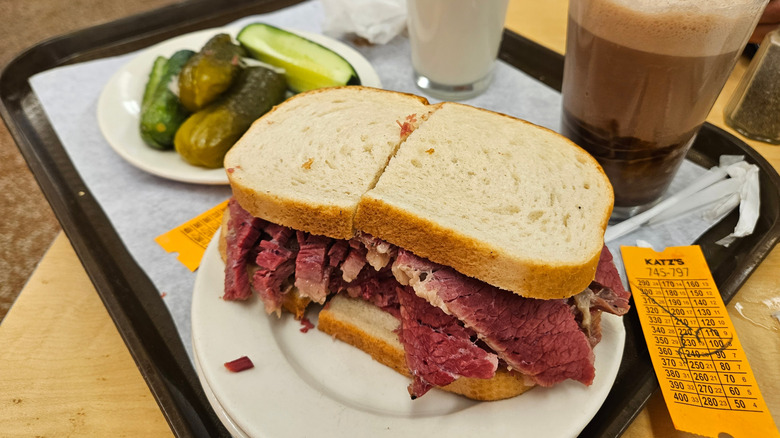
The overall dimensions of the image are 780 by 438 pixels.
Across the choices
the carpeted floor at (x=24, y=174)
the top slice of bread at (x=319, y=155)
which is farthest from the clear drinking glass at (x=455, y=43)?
the carpeted floor at (x=24, y=174)

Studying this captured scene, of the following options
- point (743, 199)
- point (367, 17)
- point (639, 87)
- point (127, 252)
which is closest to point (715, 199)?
point (743, 199)

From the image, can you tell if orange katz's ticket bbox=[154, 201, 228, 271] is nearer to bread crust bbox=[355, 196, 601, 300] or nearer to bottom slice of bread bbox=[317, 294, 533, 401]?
bottom slice of bread bbox=[317, 294, 533, 401]

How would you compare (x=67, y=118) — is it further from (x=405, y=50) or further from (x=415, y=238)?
(x=415, y=238)

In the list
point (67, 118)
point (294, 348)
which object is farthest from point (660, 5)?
point (67, 118)

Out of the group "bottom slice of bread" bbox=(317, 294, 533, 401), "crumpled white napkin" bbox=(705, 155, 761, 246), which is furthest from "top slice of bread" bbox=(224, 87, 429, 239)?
"crumpled white napkin" bbox=(705, 155, 761, 246)

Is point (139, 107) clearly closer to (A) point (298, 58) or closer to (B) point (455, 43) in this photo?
(A) point (298, 58)
